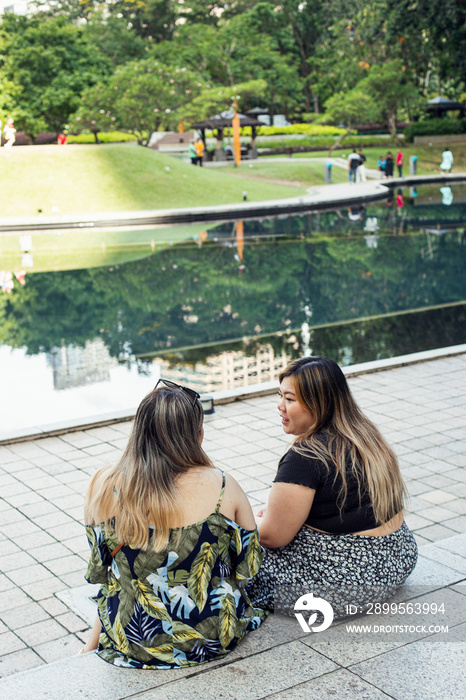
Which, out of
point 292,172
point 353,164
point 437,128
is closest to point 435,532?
point 353,164

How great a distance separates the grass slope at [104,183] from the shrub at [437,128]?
18897 millimetres

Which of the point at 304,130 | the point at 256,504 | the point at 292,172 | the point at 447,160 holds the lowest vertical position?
the point at 256,504

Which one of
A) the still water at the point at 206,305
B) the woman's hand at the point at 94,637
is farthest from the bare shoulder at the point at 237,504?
the still water at the point at 206,305

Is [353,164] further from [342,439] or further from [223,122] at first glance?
[342,439]

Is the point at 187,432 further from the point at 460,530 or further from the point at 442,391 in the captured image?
the point at 442,391

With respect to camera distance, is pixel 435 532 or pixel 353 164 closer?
pixel 435 532

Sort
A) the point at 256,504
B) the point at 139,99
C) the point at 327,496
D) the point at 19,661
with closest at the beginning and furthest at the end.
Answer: the point at 327,496
the point at 19,661
the point at 256,504
the point at 139,99

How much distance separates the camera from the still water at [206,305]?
9.55 metres

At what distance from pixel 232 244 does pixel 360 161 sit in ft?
57.4

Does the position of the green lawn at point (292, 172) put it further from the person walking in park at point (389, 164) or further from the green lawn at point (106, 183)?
the green lawn at point (106, 183)

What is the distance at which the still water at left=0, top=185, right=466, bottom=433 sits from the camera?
955 centimetres

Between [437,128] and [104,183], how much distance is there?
27.0 meters

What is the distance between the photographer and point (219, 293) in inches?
588

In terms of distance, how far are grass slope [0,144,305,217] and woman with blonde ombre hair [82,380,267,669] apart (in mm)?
25604
